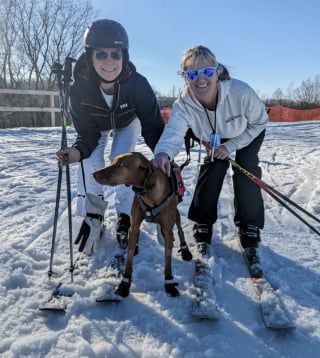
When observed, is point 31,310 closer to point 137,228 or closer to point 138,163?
point 137,228

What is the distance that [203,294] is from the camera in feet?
8.04

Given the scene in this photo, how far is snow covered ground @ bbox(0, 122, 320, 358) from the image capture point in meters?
2.02

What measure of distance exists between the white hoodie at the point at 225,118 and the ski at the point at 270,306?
1.17 metres

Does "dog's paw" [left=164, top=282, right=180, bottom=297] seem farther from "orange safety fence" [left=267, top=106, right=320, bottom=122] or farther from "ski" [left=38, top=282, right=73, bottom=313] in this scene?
"orange safety fence" [left=267, top=106, right=320, bottom=122]

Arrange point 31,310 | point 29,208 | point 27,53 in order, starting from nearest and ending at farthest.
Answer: point 31,310, point 29,208, point 27,53

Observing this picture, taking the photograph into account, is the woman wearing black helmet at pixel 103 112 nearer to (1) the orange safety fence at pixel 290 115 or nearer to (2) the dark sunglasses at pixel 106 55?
(2) the dark sunglasses at pixel 106 55

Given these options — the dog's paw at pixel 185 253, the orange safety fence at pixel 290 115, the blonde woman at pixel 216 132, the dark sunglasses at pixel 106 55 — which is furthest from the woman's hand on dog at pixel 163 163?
the orange safety fence at pixel 290 115

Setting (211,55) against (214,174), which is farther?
(214,174)

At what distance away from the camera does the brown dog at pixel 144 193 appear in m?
2.32

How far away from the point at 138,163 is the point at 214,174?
1181 millimetres

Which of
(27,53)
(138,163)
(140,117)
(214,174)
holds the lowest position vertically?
(214,174)

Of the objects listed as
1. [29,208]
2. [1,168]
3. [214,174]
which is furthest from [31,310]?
[1,168]

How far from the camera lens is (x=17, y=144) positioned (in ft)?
31.4

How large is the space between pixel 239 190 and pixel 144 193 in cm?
123
